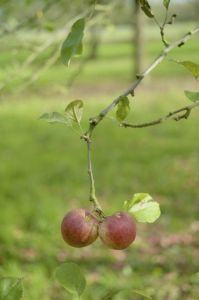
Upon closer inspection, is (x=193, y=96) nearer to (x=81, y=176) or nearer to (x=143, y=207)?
(x=143, y=207)

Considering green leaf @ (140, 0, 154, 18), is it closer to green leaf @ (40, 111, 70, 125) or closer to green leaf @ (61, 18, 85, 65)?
green leaf @ (61, 18, 85, 65)

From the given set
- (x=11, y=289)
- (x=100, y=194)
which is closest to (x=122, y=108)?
(x=11, y=289)

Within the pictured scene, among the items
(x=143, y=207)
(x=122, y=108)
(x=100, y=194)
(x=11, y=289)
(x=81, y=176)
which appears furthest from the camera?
(x=81, y=176)

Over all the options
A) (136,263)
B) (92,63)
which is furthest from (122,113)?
(92,63)

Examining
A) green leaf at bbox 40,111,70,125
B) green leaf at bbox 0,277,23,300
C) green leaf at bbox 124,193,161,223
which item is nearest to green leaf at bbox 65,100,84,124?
green leaf at bbox 40,111,70,125

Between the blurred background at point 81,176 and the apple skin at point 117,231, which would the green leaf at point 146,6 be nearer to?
the blurred background at point 81,176

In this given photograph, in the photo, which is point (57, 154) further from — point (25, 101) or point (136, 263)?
point (25, 101)
